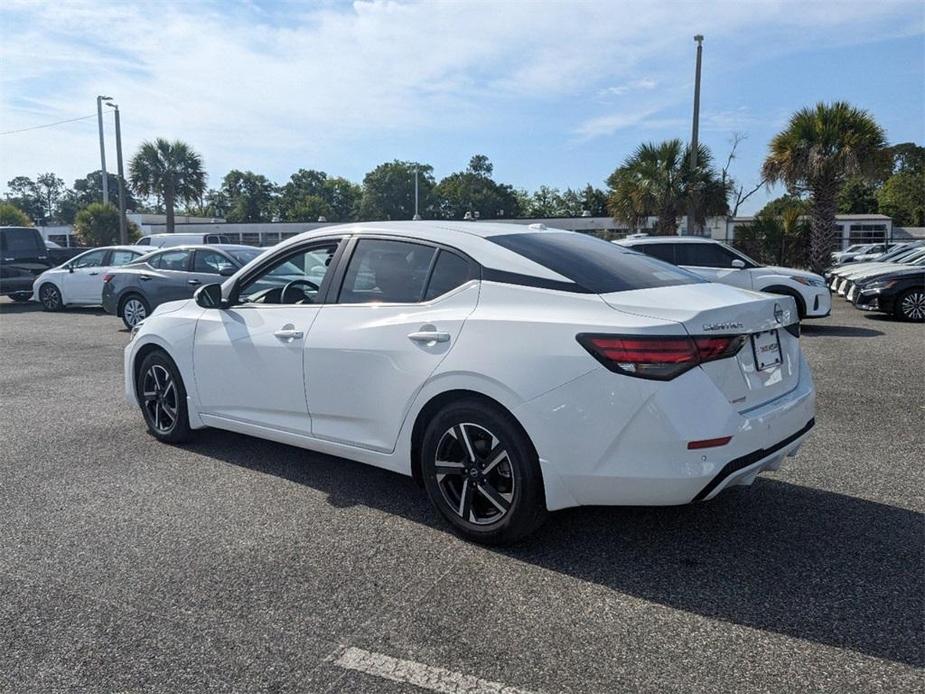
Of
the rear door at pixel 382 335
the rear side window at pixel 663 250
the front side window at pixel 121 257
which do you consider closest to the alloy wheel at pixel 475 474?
the rear door at pixel 382 335

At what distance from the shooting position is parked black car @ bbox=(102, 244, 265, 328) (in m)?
12.9

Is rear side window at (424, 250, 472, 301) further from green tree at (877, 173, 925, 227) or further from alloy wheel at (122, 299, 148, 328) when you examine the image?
green tree at (877, 173, 925, 227)

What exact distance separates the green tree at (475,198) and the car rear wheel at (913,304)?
6034cm

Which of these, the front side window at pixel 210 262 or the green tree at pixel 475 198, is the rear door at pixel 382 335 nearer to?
the front side window at pixel 210 262

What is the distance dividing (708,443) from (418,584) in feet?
4.65

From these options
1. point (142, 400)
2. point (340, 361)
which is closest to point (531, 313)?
point (340, 361)

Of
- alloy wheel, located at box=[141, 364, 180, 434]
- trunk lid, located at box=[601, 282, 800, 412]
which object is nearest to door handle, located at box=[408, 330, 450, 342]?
trunk lid, located at box=[601, 282, 800, 412]

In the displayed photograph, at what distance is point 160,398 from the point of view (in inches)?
217

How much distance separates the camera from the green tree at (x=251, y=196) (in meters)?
98.1

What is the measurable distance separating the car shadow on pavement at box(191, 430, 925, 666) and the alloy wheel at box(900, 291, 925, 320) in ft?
35.9

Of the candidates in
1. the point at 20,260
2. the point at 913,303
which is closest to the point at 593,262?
the point at 913,303

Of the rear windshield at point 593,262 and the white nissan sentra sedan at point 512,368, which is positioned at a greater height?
the rear windshield at point 593,262

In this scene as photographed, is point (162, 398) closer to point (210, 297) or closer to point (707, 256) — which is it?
point (210, 297)

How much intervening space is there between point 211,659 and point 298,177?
10074cm
